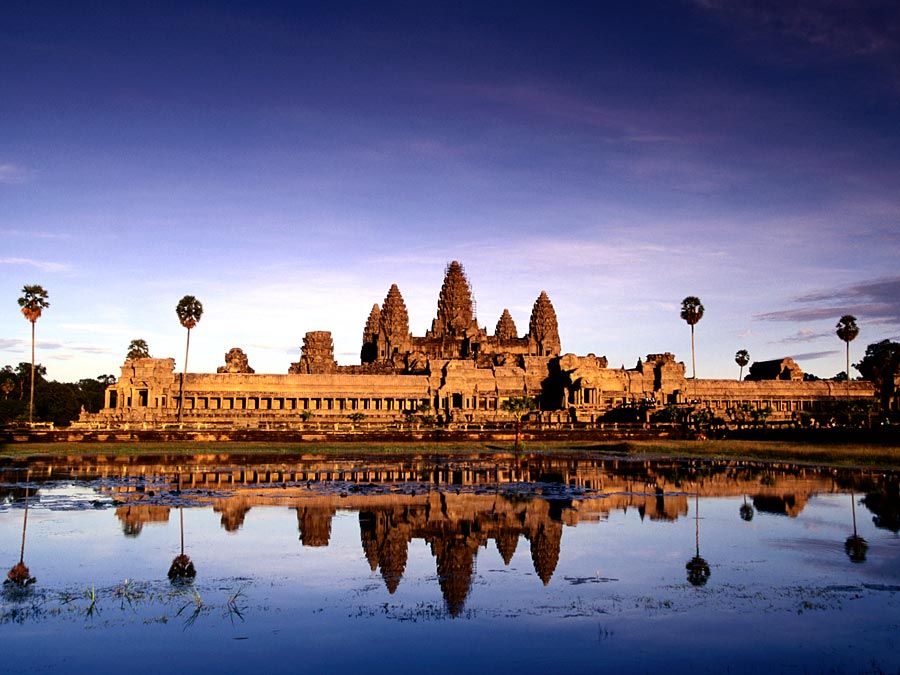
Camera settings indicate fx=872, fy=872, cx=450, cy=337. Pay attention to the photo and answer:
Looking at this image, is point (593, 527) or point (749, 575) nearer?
point (749, 575)

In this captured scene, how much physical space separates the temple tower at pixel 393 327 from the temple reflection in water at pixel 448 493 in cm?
11372

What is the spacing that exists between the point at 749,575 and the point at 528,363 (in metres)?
108

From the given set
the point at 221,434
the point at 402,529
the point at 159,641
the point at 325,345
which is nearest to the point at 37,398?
the point at 325,345

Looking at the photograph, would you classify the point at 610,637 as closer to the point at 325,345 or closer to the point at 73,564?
the point at 73,564

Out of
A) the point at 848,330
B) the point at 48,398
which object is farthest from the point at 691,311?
the point at 48,398

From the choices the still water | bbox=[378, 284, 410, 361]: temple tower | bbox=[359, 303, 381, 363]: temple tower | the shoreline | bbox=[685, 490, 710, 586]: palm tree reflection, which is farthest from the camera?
bbox=[359, 303, 381, 363]: temple tower

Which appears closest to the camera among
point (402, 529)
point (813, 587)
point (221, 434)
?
point (813, 587)

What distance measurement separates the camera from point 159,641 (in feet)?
45.8

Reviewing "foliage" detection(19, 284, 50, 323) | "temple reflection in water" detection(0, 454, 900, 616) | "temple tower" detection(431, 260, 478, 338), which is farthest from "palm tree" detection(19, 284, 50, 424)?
"temple tower" detection(431, 260, 478, 338)

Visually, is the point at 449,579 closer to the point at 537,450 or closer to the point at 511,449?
the point at 511,449

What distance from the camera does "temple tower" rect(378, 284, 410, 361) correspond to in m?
167

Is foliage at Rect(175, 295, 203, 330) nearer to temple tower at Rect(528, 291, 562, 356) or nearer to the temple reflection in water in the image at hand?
the temple reflection in water

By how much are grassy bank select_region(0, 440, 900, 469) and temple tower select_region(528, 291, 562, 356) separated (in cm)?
9749

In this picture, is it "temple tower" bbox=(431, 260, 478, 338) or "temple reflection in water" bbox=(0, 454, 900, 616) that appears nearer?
"temple reflection in water" bbox=(0, 454, 900, 616)
